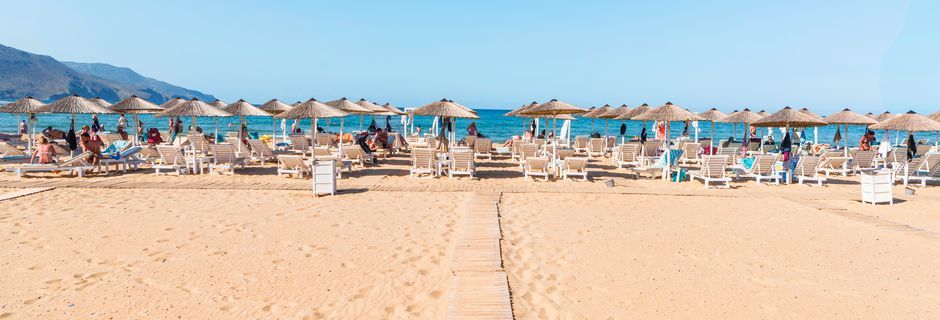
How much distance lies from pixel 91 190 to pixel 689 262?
947 centimetres

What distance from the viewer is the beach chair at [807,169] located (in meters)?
11.2

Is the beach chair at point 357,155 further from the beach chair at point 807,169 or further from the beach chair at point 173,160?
the beach chair at point 807,169

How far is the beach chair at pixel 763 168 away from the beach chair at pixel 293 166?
31.0 ft

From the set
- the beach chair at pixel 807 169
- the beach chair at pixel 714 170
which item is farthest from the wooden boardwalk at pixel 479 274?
the beach chair at pixel 807 169

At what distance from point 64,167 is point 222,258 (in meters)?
7.71

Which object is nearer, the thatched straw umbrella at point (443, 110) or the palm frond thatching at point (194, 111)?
the palm frond thatching at point (194, 111)

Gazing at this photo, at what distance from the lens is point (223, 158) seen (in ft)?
37.9

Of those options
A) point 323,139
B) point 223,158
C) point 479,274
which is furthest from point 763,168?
point 323,139

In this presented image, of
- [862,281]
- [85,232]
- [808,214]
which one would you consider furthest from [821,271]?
[85,232]

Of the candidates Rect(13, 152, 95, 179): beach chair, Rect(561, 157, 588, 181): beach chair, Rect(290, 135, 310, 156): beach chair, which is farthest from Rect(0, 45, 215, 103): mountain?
Rect(561, 157, 588, 181): beach chair

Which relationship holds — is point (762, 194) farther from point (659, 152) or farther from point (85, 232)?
point (85, 232)

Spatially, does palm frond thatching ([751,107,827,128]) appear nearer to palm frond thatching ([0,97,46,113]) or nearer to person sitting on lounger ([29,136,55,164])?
person sitting on lounger ([29,136,55,164])

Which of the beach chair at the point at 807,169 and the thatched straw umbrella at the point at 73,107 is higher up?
the thatched straw umbrella at the point at 73,107

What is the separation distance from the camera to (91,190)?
9141 millimetres
